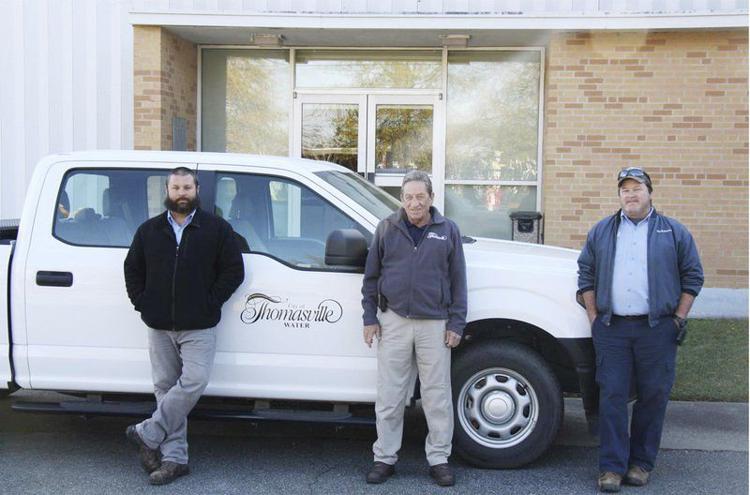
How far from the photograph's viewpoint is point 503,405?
5512 mm

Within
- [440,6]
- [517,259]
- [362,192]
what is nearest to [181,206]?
[362,192]

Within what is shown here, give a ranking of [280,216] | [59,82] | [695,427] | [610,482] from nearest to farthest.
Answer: [610,482] < [280,216] < [695,427] < [59,82]

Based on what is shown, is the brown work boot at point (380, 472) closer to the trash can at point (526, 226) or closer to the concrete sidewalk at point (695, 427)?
the concrete sidewalk at point (695, 427)

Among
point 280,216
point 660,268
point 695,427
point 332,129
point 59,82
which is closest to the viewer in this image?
point 660,268

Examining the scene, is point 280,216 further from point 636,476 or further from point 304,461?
point 636,476

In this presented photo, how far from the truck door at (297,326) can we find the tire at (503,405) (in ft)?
1.86

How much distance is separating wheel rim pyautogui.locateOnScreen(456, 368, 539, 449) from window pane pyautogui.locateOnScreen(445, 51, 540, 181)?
21.4 feet

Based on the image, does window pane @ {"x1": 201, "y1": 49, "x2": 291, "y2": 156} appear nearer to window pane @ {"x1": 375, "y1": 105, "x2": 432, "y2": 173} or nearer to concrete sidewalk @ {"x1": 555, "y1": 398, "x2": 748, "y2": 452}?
window pane @ {"x1": 375, "y1": 105, "x2": 432, "y2": 173}

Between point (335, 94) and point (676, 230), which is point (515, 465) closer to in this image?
point (676, 230)

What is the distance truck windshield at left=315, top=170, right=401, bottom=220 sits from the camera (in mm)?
5828

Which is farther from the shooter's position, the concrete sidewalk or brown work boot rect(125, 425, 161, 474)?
the concrete sidewalk

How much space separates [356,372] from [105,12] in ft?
24.9

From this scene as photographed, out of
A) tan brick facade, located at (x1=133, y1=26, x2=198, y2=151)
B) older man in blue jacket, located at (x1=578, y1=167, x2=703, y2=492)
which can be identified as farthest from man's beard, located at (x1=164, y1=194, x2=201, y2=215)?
tan brick facade, located at (x1=133, y1=26, x2=198, y2=151)

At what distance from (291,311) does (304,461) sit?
1.04 m
